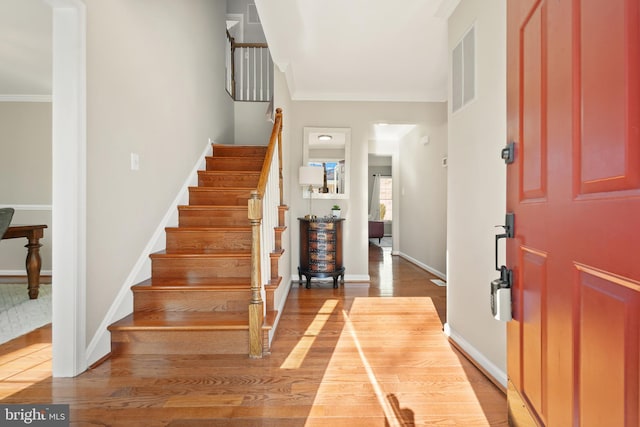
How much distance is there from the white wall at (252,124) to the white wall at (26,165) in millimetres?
2595

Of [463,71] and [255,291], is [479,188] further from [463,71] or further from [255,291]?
[255,291]

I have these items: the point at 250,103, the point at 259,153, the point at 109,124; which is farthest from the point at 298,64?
the point at 109,124

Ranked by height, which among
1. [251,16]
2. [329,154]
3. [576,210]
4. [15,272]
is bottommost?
[15,272]

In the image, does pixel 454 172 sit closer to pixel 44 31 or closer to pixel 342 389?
pixel 342 389

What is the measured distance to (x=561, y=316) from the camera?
0.83m

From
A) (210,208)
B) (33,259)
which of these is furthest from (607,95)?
(33,259)

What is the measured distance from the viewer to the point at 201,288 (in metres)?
2.33

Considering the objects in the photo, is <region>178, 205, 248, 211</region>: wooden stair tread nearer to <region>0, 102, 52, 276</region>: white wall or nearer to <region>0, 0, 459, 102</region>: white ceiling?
<region>0, 0, 459, 102</region>: white ceiling

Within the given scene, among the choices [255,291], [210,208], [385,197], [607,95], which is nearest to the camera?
[607,95]

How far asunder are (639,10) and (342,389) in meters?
1.81

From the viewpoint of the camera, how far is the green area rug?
2.47m

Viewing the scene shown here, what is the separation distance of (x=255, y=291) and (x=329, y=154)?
2701mm

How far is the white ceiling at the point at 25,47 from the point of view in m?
2.84

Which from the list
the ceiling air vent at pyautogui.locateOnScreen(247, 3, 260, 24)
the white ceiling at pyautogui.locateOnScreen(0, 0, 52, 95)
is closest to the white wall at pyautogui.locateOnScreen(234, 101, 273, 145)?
the ceiling air vent at pyautogui.locateOnScreen(247, 3, 260, 24)
